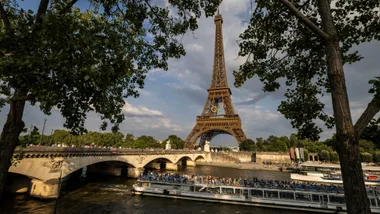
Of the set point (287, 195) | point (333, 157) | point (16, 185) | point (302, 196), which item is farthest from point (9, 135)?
point (333, 157)

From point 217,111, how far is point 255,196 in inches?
2140

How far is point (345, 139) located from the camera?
2.94 m

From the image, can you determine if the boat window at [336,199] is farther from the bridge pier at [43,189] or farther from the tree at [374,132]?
the bridge pier at [43,189]

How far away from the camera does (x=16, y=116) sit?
4.23 m

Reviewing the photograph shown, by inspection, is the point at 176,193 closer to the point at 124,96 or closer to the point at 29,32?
the point at 124,96

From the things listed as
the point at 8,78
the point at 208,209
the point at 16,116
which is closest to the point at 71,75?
the point at 8,78

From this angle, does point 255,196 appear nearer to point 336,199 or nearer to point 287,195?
point 287,195

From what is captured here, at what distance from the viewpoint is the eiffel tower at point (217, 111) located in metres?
70.6

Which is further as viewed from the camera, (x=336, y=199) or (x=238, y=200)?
(x=238, y=200)

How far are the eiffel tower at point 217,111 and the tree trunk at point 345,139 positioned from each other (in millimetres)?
67665

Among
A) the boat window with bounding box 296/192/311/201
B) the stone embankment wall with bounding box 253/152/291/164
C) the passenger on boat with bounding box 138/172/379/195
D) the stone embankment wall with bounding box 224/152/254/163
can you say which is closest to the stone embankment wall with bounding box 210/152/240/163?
the stone embankment wall with bounding box 224/152/254/163

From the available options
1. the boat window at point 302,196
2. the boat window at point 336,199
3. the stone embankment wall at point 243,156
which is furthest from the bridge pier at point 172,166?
the boat window at point 336,199

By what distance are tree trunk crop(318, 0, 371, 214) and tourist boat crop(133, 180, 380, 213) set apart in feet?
69.1

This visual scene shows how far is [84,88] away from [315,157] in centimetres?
9835
